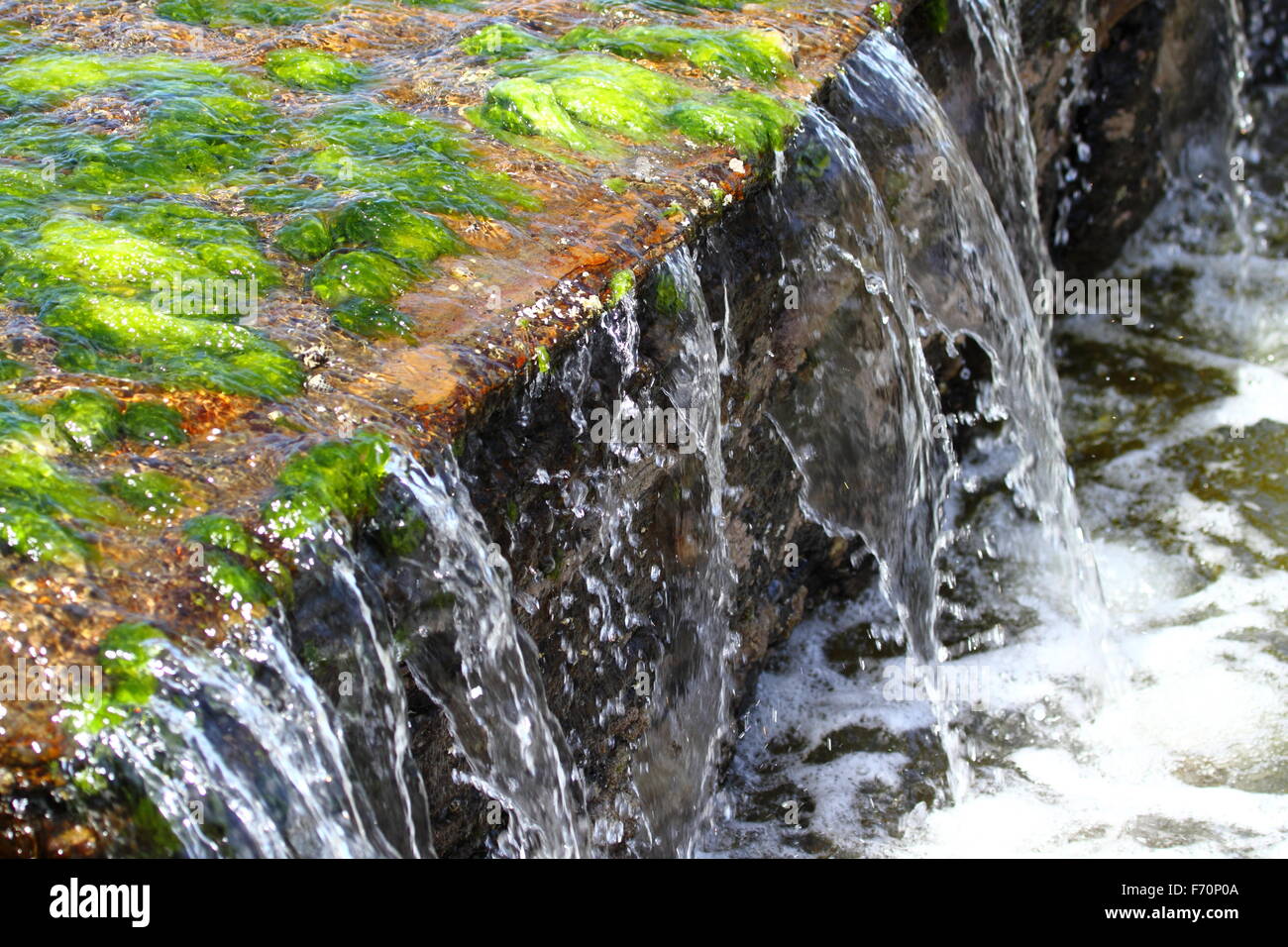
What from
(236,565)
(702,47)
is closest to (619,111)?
(702,47)

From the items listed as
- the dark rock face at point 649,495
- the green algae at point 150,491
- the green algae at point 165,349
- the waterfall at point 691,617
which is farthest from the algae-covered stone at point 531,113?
the green algae at point 150,491

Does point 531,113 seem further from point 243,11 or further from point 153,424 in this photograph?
point 153,424

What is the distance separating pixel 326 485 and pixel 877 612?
3093mm

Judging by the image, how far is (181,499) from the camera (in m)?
2.74

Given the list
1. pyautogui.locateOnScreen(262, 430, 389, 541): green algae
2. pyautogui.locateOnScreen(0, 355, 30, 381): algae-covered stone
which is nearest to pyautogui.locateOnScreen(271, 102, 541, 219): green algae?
pyautogui.locateOnScreen(0, 355, 30, 381): algae-covered stone

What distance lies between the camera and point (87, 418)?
2.90m

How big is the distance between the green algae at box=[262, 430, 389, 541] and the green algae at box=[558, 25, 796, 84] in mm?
2319

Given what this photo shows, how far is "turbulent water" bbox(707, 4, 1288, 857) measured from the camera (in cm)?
444

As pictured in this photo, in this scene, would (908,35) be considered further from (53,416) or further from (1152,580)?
(53,416)

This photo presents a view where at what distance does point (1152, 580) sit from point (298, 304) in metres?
3.78

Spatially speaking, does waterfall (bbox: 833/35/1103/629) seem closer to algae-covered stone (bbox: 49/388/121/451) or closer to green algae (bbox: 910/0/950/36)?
green algae (bbox: 910/0/950/36)

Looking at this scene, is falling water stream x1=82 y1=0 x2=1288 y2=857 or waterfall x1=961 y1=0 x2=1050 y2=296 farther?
waterfall x1=961 y1=0 x2=1050 y2=296

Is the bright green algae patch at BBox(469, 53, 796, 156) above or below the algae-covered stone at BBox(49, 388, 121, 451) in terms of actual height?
above
